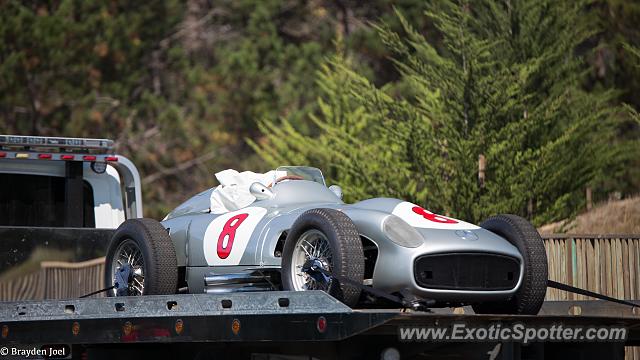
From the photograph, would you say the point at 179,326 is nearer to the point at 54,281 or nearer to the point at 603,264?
the point at 54,281

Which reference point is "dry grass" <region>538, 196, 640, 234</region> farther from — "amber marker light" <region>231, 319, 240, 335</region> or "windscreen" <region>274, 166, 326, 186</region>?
"amber marker light" <region>231, 319, 240, 335</region>

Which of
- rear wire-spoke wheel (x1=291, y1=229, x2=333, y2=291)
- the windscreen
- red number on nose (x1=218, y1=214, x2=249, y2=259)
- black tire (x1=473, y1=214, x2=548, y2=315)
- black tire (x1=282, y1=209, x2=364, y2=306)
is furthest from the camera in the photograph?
the windscreen

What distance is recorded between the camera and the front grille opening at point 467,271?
7.11 metres

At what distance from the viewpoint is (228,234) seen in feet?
26.5

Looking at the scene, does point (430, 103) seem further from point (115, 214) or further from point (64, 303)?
point (64, 303)

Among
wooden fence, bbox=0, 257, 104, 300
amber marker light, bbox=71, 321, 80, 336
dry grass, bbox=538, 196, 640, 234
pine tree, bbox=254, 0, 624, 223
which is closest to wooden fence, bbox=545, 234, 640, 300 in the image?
wooden fence, bbox=0, 257, 104, 300

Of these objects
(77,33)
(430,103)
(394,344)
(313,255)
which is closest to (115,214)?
(313,255)

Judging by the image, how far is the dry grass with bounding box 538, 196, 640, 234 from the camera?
641 inches

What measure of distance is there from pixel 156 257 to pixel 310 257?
4.10ft

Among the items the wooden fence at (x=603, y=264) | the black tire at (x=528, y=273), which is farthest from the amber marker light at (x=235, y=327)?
the wooden fence at (x=603, y=264)

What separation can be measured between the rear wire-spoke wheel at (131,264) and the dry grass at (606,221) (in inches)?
337

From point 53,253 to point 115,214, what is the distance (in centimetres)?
114

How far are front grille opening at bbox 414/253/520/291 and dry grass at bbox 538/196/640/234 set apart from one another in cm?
880

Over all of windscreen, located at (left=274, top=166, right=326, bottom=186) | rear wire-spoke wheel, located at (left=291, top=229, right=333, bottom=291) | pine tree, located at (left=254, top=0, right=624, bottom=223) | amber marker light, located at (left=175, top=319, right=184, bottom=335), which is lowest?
amber marker light, located at (left=175, top=319, right=184, bottom=335)
